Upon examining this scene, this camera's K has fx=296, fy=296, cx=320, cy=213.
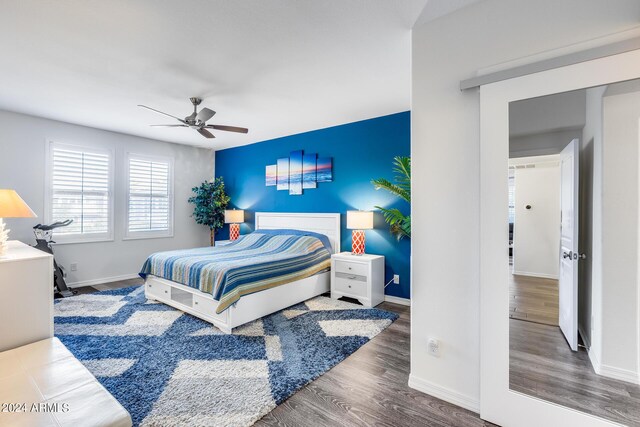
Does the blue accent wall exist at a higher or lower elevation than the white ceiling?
lower

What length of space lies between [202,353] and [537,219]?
2667mm

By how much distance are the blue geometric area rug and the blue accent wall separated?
A: 0.95 meters

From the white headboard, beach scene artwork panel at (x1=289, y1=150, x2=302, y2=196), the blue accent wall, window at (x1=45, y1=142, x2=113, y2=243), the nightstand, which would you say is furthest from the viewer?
beach scene artwork panel at (x1=289, y1=150, x2=302, y2=196)

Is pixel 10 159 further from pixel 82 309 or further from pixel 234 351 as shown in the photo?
pixel 234 351

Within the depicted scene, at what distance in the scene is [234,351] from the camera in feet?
8.38

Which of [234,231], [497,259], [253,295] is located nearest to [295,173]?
[234,231]

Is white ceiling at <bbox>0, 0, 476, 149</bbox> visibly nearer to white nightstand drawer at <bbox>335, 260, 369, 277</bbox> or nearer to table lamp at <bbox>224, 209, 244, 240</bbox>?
white nightstand drawer at <bbox>335, 260, 369, 277</bbox>

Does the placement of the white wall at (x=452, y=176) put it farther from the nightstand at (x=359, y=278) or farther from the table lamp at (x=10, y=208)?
the table lamp at (x=10, y=208)

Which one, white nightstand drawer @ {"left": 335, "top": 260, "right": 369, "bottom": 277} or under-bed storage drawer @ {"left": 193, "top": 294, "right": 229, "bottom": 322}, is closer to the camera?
under-bed storage drawer @ {"left": 193, "top": 294, "right": 229, "bottom": 322}

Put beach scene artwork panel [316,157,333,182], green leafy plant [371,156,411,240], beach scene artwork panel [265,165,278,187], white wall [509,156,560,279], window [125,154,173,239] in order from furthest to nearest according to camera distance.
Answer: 1. beach scene artwork panel [265,165,278,187]
2. window [125,154,173,239]
3. beach scene artwork panel [316,157,333,182]
4. green leafy plant [371,156,411,240]
5. white wall [509,156,560,279]

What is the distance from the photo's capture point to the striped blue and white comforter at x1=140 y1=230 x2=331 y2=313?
297 centimetres

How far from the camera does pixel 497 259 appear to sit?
1.71 metres

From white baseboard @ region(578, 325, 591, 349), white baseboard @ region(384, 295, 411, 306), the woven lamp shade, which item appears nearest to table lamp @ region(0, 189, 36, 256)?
the woven lamp shade

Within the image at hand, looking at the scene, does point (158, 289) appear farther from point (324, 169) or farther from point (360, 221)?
point (324, 169)
